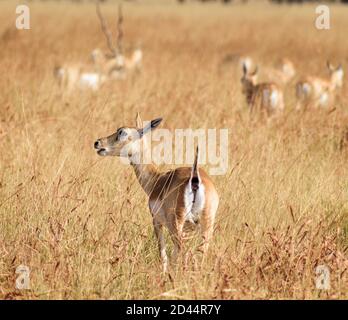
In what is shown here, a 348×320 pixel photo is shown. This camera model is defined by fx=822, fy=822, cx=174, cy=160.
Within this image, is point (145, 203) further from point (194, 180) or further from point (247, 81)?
point (247, 81)

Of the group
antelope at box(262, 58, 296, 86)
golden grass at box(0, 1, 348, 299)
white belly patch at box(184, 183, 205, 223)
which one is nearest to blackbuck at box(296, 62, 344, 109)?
golden grass at box(0, 1, 348, 299)

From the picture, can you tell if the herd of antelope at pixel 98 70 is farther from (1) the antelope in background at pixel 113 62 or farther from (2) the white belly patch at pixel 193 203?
(2) the white belly patch at pixel 193 203

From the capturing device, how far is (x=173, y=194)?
4305 mm

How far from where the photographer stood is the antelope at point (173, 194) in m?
4.15

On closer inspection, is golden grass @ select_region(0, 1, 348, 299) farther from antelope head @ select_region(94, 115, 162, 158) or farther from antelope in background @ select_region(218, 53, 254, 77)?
antelope in background @ select_region(218, 53, 254, 77)

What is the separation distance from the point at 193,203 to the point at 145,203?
3.00 ft

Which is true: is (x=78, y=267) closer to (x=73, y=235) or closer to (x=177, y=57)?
(x=73, y=235)

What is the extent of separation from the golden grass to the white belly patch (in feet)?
0.57

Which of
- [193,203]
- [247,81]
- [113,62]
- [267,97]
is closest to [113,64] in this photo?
[113,62]

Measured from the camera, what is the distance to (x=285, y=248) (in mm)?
4082

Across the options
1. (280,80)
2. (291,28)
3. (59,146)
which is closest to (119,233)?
(59,146)
